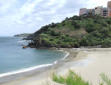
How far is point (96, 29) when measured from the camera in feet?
203

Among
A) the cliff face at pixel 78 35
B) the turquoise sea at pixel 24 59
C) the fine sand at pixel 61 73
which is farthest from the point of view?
the cliff face at pixel 78 35

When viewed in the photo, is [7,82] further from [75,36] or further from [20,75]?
[75,36]

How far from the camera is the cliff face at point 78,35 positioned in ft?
172

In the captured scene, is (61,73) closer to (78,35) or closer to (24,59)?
(24,59)

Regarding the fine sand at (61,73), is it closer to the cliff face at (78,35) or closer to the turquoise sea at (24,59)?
the turquoise sea at (24,59)

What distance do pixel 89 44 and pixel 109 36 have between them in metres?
7.86

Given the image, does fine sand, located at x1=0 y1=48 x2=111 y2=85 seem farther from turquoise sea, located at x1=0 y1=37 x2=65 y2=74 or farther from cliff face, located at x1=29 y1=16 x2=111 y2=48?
cliff face, located at x1=29 y1=16 x2=111 y2=48

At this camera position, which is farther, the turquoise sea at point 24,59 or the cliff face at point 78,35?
the cliff face at point 78,35

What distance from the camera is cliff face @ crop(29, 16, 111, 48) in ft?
172

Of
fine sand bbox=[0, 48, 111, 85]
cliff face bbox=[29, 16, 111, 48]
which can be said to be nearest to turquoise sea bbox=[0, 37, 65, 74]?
fine sand bbox=[0, 48, 111, 85]

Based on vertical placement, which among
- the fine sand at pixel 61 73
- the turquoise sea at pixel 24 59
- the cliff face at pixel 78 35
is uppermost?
the cliff face at pixel 78 35

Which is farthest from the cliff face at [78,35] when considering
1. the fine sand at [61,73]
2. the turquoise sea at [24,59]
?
the fine sand at [61,73]

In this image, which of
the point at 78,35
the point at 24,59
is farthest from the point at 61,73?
the point at 78,35

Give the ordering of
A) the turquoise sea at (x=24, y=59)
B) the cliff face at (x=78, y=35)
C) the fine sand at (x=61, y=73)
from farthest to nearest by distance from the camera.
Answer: the cliff face at (x=78, y=35) → the turquoise sea at (x=24, y=59) → the fine sand at (x=61, y=73)
